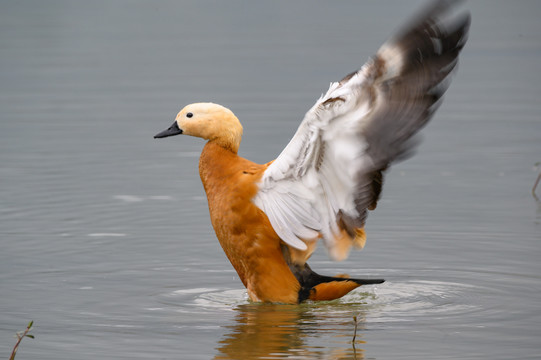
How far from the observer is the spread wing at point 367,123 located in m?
5.70

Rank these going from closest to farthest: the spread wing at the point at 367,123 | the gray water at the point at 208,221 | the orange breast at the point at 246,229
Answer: the spread wing at the point at 367,123
the gray water at the point at 208,221
the orange breast at the point at 246,229

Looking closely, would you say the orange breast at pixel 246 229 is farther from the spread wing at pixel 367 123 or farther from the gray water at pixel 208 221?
the spread wing at pixel 367 123

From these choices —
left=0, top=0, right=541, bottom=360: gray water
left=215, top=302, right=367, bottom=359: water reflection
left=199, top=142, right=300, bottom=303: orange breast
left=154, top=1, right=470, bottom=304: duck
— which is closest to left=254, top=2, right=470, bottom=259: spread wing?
left=154, top=1, right=470, bottom=304: duck

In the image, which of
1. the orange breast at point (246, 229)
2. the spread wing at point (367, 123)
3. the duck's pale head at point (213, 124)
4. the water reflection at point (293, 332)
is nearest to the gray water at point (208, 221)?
the water reflection at point (293, 332)

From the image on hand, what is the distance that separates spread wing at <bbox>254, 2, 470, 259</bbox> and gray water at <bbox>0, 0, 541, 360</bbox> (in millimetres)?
721

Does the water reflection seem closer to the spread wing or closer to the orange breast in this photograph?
the orange breast

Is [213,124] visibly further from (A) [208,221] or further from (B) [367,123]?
(A) [208,221]

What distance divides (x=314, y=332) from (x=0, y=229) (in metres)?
3.21

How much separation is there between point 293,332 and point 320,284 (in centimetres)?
67

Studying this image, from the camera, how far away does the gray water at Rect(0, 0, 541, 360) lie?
6070 mm

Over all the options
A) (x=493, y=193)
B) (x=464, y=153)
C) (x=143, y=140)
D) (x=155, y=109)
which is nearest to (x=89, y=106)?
(x=155, y=109)

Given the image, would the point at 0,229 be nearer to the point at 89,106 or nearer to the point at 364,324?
the point at 364,324

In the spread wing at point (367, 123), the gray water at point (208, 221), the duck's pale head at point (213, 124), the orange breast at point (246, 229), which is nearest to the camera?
the spread wing at point (367, 123)

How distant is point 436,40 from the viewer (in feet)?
18.6
